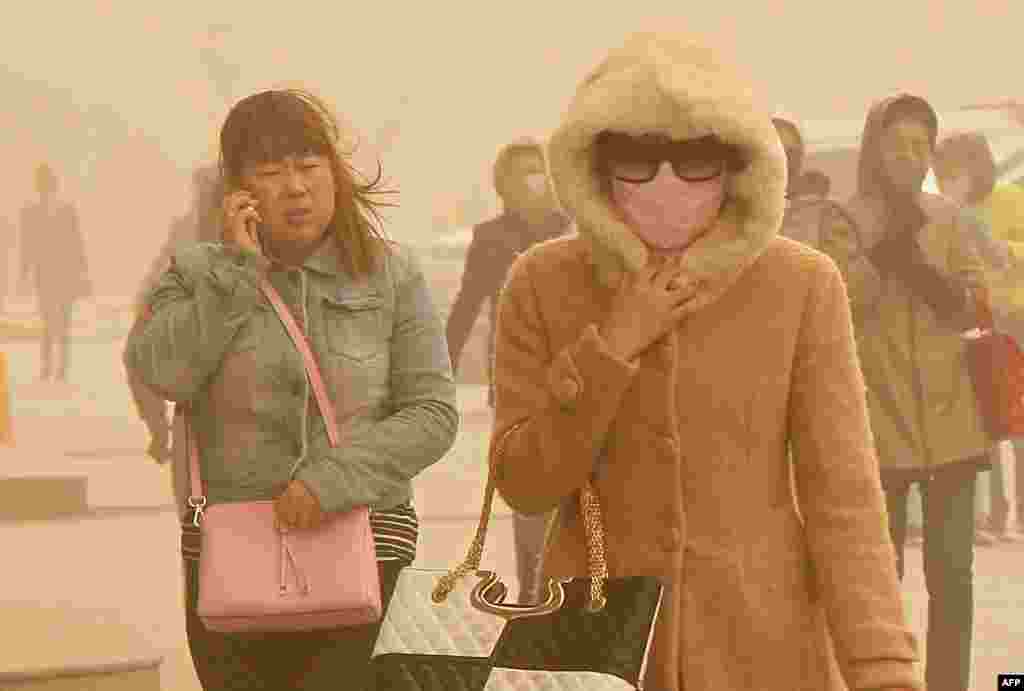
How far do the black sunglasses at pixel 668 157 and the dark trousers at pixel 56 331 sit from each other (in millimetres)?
17532

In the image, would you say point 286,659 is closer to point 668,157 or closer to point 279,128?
point 279,128

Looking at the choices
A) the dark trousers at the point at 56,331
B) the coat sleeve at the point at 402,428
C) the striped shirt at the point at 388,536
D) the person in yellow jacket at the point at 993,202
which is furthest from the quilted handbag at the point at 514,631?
the dark trousers at the point at 56,331

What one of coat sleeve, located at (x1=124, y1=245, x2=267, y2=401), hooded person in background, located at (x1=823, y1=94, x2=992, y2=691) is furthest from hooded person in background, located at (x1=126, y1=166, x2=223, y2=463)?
coat sleeve, located at (x1=124, y1=245, x2=267, y2=401)

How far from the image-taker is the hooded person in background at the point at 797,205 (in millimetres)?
6836

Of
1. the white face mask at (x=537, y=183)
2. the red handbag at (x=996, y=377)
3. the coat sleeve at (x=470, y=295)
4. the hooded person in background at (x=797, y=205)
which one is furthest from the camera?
the white face mask at (x=537, y=183)

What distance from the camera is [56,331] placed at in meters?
22.4

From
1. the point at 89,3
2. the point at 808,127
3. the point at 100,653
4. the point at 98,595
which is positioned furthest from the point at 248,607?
the point at 89,3

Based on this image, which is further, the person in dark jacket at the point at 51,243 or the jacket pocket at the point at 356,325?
the person in dark jacket at the point at 51,243

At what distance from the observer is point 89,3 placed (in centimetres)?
3841

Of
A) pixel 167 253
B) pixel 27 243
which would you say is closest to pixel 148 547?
pixel 167 253

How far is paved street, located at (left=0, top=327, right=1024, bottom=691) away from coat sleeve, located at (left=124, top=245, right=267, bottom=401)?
6.99 feet

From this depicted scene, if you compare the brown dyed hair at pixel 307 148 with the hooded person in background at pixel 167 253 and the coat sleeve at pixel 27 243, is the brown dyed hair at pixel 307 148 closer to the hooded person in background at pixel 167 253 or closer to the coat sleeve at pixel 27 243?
the hooded person in background at pixel 167 253

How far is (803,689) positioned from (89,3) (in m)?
36.7

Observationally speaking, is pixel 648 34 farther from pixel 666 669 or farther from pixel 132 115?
pixel 132 115
